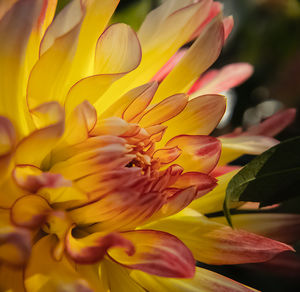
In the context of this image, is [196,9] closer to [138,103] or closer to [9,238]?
[138,103]

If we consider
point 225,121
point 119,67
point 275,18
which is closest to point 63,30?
point 119,67

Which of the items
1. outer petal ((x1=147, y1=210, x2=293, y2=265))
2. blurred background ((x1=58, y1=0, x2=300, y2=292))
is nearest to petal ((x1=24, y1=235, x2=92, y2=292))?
outer petal ((x1=147, y1=210, x2=293, y2=265))

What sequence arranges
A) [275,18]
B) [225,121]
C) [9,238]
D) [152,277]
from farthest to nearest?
[275,18] < [225,121] < [152,277] < [9,238]

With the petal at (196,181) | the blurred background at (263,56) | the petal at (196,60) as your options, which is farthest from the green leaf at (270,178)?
the blurred background at (263,56)

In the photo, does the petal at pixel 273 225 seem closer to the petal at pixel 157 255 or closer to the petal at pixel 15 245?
the petal at pixel 157 255

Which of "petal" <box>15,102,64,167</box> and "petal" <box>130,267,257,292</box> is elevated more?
"petal" <box>15,102,64,167</box>

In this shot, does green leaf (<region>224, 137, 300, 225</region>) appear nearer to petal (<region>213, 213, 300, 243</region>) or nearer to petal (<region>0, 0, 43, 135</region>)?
petal (<region>213, 213, 300, 243</region>)
